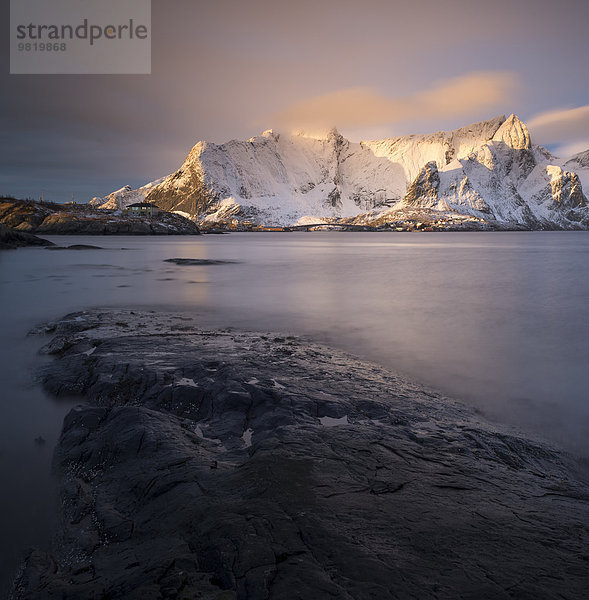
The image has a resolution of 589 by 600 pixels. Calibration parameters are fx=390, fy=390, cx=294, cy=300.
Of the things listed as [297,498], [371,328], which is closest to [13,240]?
[371,328]

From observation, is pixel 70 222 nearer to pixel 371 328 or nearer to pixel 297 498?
pixel 371 328

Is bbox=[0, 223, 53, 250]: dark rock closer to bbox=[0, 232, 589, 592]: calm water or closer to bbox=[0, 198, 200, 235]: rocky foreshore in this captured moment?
bbox=[0, 232, 589, 592]: calm water

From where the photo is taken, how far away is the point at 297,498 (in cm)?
354

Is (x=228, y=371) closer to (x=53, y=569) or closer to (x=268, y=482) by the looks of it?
(x=268, y=482)

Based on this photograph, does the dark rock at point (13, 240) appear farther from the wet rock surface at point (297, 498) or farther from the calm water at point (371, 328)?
the wet rock surface at point (297, 498)

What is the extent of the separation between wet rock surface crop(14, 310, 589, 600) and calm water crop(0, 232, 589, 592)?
0.52 metres

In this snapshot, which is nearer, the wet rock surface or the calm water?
the wet rock surface

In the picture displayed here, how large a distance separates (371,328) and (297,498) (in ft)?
31.8

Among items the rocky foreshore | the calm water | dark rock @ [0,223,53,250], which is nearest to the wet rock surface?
the calm water

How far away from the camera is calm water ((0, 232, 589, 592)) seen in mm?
5680

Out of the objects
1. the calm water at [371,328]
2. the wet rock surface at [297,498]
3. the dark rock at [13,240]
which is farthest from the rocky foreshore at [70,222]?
the wet rock surface at [297,498]

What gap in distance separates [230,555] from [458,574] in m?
1.64

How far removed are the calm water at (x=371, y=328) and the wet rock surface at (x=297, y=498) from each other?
0.52 m

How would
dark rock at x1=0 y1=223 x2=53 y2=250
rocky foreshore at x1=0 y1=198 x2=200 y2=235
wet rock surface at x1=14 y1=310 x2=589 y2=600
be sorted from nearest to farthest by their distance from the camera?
wet rock surface at x1=14 y1=310 x2=589 y2=600 → dark rock at x1=0 y1=223 x2=53 y2=250 → rocky foreshore at x1=0 y1=198 x2=200 y2=235
